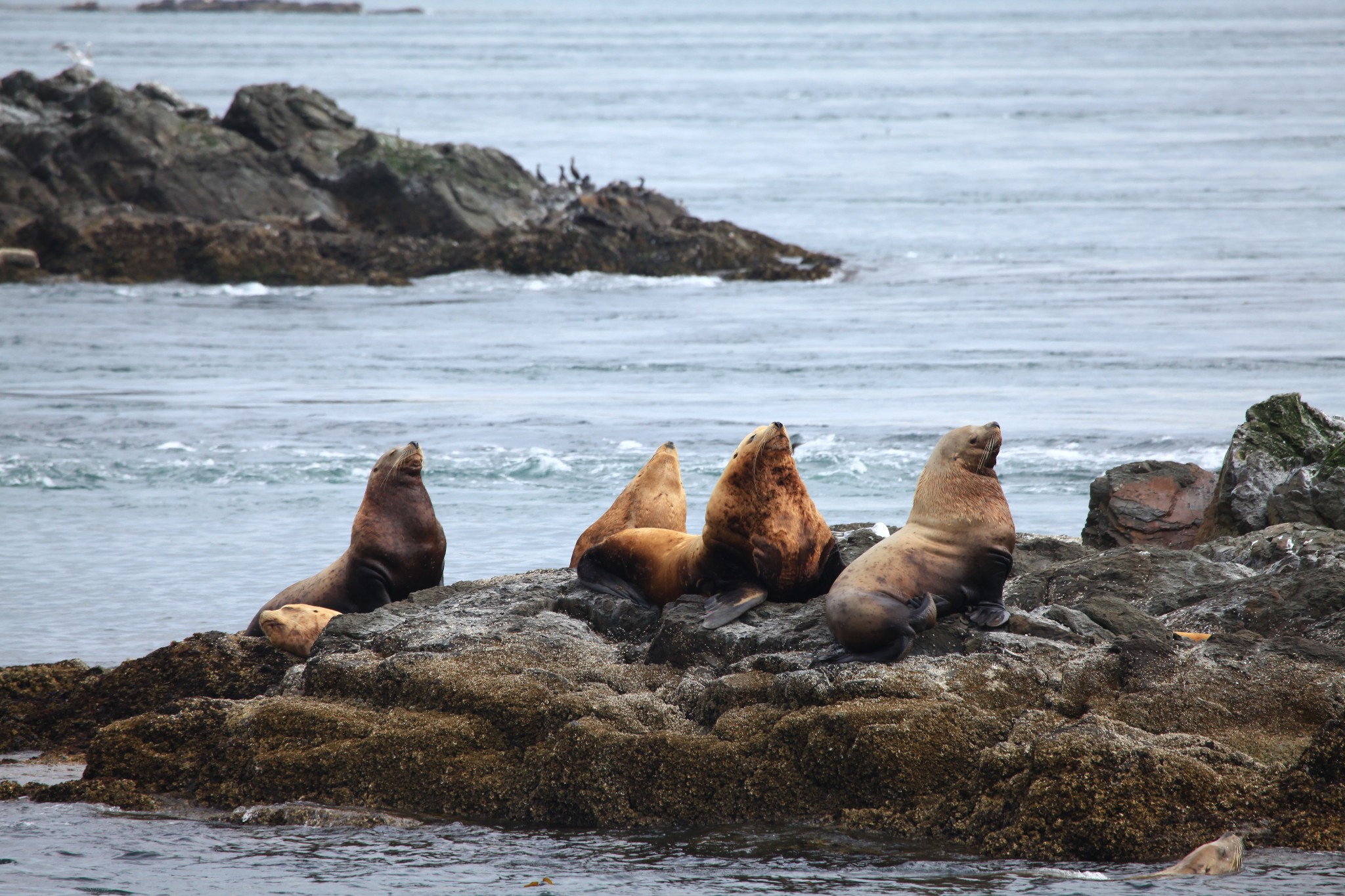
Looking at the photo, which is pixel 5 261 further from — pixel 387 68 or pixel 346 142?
pixel 387 68

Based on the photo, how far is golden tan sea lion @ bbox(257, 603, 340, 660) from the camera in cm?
704

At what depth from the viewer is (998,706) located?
17.0 ft

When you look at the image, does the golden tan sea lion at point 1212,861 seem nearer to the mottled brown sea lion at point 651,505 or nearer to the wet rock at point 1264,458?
the mottled brown sea lion at point 651,505

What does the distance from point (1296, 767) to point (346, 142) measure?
88.9ft

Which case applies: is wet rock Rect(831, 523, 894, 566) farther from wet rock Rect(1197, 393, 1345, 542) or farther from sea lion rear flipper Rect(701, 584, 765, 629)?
wet rock Rect(1197, 393, 1345, 542)

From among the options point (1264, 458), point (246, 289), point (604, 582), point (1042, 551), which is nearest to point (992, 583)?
point (1042, 551)

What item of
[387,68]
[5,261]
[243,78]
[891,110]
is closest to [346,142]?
[5,261]

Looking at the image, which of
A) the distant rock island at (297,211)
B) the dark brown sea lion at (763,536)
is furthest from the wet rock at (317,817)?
the distant rock island at (297,211)

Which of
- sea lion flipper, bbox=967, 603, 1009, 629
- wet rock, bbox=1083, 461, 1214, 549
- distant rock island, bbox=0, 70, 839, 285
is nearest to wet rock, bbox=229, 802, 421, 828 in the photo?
sea lion flipper, bbox=967, 603, 1009, 629

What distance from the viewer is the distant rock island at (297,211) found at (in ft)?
84.4

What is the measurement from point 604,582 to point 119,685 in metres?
2.37

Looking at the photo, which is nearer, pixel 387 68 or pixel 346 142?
pixel 346 142

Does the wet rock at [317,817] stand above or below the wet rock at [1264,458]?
below

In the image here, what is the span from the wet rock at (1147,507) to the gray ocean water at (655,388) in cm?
198
